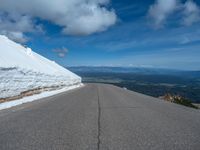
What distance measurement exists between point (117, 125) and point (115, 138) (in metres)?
1.58

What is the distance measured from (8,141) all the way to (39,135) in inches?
29.7

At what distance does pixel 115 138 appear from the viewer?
5.52 m

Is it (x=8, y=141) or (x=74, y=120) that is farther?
(x=74, y=120)

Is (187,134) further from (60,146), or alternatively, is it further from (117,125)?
(60,146)

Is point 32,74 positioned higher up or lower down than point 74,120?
higher up

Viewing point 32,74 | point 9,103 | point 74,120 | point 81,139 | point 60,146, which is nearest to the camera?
point 60,146

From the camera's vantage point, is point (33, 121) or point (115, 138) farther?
point (33, 121)

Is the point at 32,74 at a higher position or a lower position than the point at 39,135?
higher

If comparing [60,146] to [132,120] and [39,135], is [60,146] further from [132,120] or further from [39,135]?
[132,120]

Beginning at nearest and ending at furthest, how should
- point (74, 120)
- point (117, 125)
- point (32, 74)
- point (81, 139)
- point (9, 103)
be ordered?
point (81, 139) → point (117, 125) → point (74, 120) → point (9, 103) → point (32, 74)

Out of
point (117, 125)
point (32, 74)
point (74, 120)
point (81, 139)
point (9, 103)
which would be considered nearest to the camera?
point (81, 139)

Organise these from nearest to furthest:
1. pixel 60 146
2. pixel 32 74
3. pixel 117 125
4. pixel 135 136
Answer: pixel 60 146
pixel 135 136
pixel 117 125
pixel 32 74

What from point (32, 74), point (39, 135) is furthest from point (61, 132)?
point (32, 74)

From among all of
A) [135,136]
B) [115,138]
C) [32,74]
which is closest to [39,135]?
[115,138]
